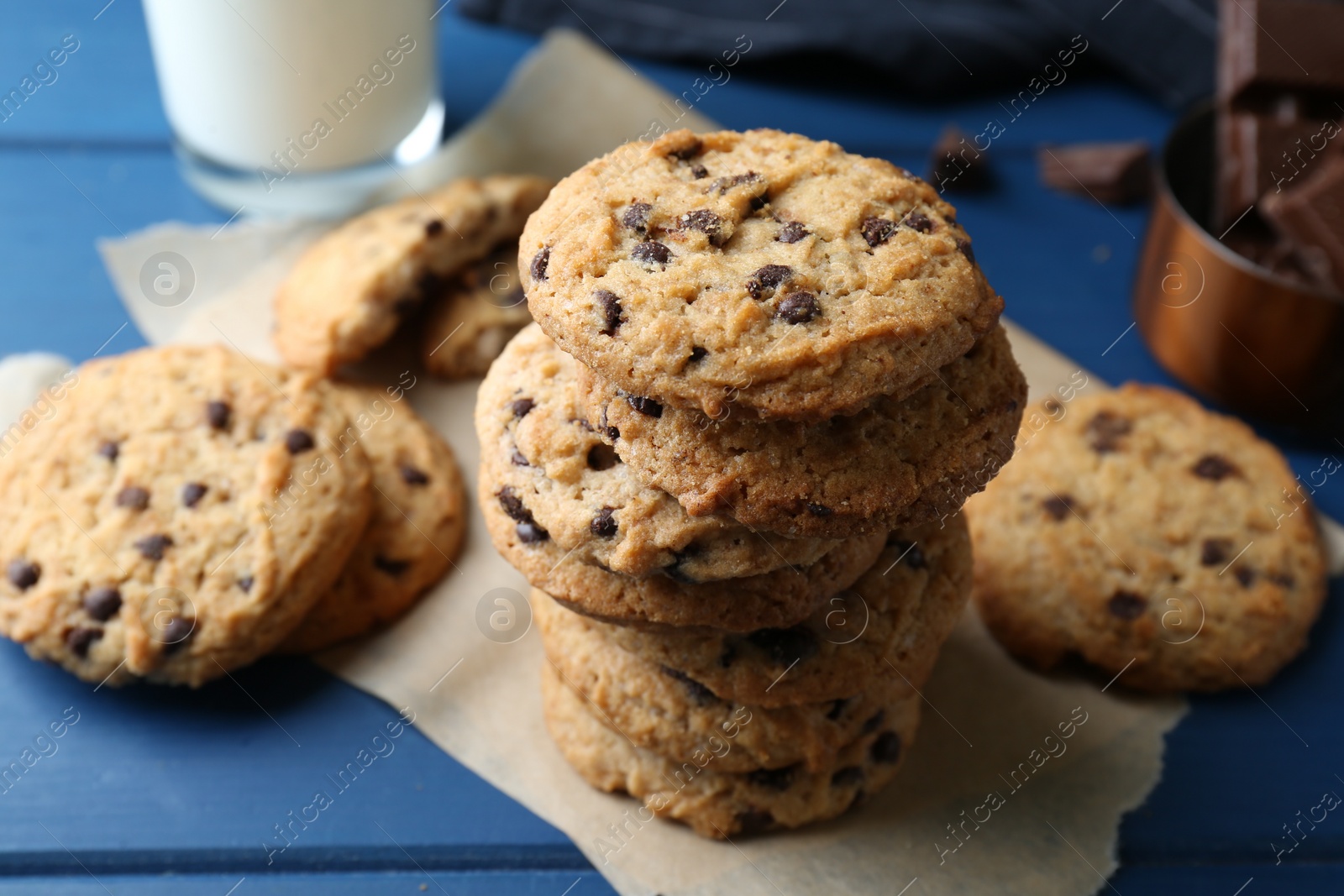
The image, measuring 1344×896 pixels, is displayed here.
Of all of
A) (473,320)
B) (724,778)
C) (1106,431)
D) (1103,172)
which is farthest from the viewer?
(1103,172)

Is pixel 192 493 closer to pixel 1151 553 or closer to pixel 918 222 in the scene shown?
pixel 918 222

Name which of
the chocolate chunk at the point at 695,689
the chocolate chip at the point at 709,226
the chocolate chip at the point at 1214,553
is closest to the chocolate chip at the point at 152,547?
the chocolate chunk at the point at 695,689

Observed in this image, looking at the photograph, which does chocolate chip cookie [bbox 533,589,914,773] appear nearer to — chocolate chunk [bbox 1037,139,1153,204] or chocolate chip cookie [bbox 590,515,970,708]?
chocolate chip cookie [bbox 590,515,970,708]

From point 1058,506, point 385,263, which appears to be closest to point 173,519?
point 385,263

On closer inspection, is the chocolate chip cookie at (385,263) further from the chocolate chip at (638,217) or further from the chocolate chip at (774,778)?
the chocolate chip at (774,778)

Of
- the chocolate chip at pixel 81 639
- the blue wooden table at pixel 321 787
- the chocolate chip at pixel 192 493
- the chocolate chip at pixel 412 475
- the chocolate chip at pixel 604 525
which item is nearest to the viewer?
the chocolate chip at pixel 604 525

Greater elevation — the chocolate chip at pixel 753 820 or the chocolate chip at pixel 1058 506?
the chocolate chip at pixel 1058 506

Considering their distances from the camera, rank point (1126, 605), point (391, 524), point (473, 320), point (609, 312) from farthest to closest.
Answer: point (473, 320)
point (391, 524)
point (1126, 605)
point (609, 312)
